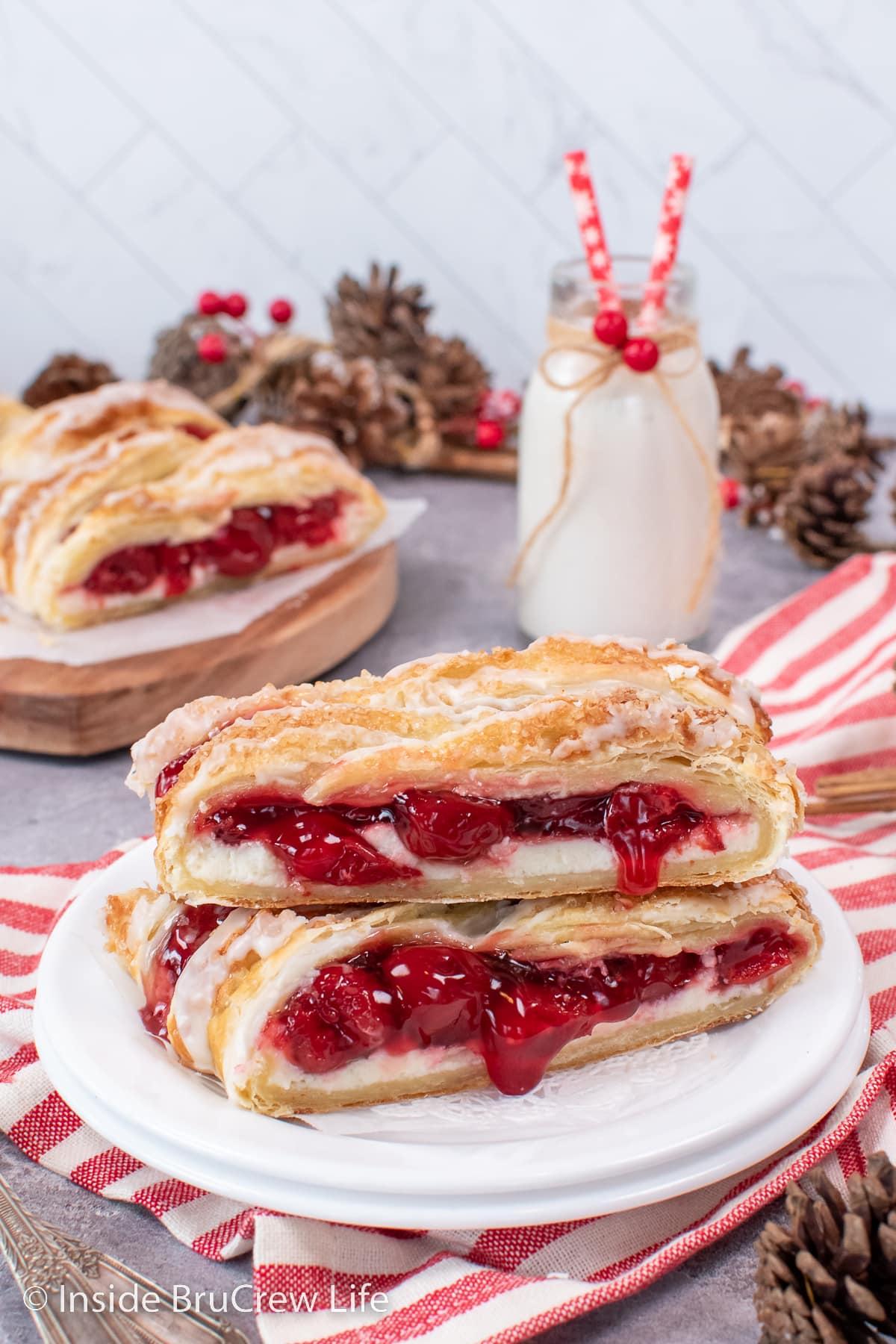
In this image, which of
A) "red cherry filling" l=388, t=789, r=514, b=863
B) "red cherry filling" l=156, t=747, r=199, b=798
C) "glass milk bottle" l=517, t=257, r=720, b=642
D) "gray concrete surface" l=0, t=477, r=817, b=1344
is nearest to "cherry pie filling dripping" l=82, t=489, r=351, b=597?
"gray concrete surface" l=0, t=477, r=817, b=1344

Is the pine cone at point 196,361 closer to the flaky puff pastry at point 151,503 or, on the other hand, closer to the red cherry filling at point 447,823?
the flaky puff pastry at point 151,503

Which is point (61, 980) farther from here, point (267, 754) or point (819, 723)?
point (819, 723)

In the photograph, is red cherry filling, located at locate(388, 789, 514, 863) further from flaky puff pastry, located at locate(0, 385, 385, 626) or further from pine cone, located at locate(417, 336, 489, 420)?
pine cone, located at locate(417, 336, 489, 420)

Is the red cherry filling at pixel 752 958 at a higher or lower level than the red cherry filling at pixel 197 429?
lower

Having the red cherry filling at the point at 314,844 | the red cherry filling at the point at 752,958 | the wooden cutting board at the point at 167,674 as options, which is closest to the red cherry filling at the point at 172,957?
the red cherry filling at the point at 314,844

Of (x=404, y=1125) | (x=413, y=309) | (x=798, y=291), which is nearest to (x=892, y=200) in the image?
(x=798, y=291)

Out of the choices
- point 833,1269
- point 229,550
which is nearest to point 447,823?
point 833,1269
